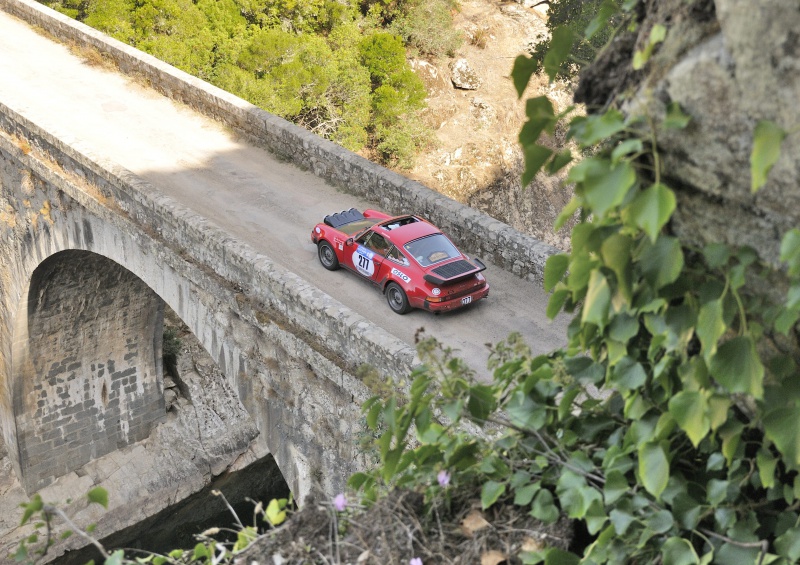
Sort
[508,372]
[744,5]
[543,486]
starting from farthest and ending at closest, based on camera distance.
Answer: [508,372], [543,486], [744,5]

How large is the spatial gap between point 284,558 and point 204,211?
29.9 feet

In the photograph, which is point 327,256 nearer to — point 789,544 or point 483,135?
point 789,544

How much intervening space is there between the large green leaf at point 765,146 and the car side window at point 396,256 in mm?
7046

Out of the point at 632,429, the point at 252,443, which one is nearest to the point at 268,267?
the point at 632,429

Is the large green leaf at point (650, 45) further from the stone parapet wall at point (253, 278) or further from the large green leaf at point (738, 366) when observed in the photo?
the stone parapet wall at point (253, 278)

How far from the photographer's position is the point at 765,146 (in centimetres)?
239

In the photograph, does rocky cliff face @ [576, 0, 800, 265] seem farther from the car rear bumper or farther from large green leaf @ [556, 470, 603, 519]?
the car rear bumper

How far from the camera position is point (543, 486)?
355cm

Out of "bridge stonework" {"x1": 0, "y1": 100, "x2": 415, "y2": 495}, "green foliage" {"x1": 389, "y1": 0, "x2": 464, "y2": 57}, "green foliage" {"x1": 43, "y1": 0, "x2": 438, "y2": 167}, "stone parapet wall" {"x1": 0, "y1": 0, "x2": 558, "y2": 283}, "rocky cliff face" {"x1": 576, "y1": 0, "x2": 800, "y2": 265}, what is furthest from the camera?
"green foliage" {"x1": 389, "y1": 0, "x2": 464, "y2": 57}

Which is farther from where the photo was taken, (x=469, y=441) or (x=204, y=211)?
(x=204, y=211)

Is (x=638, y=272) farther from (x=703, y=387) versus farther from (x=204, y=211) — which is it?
(x=204, y=211)

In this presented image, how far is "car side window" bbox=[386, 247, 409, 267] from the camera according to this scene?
9.43 m

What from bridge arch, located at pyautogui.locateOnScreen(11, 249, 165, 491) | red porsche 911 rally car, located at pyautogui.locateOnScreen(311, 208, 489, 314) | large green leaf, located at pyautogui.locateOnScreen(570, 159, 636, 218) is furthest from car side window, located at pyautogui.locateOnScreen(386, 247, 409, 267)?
bridge arch, located at pyautogui.locateOnScreen(11, 249, 165, 491)

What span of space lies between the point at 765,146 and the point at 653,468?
1.25 meters
